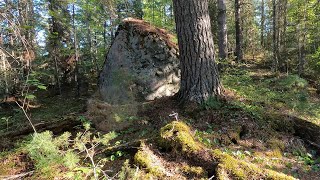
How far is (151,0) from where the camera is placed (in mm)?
17047

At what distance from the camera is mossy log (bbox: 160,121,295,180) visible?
2707 mm

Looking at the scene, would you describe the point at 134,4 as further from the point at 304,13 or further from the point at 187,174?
the point at 187,174


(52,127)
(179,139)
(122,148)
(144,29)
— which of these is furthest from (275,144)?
(144,29)

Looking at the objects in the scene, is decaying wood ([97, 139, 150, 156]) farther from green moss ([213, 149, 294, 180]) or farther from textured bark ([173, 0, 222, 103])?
textured bark ([173, 0, 222, 103])

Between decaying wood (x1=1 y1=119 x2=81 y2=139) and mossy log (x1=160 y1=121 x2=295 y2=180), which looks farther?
decaying wood (x1=1 y1=119 x2=81 y2=139)

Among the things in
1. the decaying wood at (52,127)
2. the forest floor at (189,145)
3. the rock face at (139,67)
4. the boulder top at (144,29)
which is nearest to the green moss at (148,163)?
the forest floor at (189,145)

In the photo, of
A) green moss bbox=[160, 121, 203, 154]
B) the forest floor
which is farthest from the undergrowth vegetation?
green moss bbox=[160, 121, 203, 154]

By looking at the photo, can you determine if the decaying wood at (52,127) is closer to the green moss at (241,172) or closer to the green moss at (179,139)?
the green moss at (179,139)

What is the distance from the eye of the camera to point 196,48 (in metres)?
4.88

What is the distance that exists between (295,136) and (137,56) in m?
4.67

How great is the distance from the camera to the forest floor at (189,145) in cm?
285

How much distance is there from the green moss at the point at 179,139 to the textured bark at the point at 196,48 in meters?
1.54

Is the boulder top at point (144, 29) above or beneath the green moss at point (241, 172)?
above

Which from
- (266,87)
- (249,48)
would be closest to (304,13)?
(249,48)
